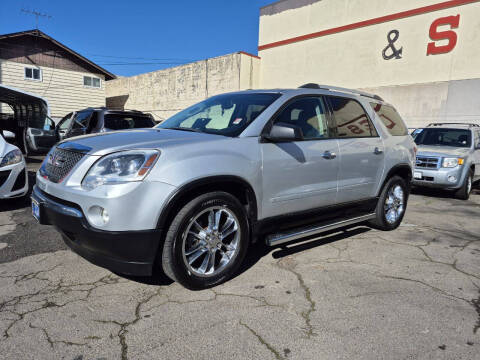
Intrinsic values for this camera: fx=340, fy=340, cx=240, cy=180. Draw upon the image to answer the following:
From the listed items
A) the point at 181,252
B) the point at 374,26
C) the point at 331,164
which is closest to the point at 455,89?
the point at 374,26

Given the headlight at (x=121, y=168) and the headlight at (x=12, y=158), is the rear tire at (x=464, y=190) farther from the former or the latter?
the headlight at (x=12, y=158)

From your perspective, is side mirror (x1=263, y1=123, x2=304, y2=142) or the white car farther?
the white car

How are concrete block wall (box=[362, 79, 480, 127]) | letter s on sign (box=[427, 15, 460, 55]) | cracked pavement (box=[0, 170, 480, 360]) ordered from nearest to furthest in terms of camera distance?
1. cracked pavement (box=[0, 170, 480, 360])
2. concrete block wall (box=[362, 79, 480, 127])
3. letter s on sign (box=[427, 15, 460, 55])

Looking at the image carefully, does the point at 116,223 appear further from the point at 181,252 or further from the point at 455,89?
the point at 455,89

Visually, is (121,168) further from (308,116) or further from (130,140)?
(308,116)

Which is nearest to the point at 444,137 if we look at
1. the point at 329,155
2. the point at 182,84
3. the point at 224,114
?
the point at 329,155

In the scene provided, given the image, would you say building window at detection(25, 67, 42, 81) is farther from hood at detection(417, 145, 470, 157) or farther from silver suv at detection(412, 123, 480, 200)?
hood at detection(417, 145, 470, 157)

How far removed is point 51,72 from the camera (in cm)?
2011

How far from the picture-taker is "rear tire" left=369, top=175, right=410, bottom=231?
4570 millimetres

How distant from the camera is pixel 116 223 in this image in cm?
243

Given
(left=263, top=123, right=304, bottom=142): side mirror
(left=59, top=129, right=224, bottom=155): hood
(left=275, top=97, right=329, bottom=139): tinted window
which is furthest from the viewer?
(left=275, top=97, right=329, bottom=139): tinted window

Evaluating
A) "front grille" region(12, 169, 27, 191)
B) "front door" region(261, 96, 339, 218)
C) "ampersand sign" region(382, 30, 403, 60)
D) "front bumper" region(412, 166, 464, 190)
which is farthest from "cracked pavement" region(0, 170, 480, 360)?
"ampersand sign" region(382, 30, 403, 60)

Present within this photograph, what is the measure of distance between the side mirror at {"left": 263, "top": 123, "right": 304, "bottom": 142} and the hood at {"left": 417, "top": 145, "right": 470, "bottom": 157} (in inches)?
238

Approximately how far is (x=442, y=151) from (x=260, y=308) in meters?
7.02
